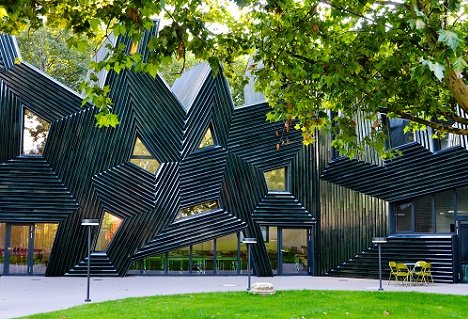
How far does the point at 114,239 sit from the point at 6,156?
4.56 m

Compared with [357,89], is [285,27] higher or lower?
higher

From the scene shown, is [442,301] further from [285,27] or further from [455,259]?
[285,27]

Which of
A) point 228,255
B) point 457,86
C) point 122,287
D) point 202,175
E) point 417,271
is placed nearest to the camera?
point 457,86

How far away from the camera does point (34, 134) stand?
18188mm

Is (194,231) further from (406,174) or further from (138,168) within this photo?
(406,174)

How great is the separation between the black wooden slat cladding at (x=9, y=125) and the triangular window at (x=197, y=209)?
5868mm


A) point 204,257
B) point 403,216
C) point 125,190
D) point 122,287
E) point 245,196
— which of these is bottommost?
point 122,287

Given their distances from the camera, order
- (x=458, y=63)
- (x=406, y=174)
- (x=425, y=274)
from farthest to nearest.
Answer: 1. (x=406, y=174)
2. (x=425, y=274)
3. (x=458, y=63)

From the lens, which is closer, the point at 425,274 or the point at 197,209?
the point at 425,274

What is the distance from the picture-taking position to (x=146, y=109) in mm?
18406

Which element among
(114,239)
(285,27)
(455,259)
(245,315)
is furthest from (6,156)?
(455,259)

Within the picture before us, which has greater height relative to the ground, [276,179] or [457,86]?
[457,86]

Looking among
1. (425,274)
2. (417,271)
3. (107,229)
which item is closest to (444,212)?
(417,271)

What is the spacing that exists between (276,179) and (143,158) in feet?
16.2
